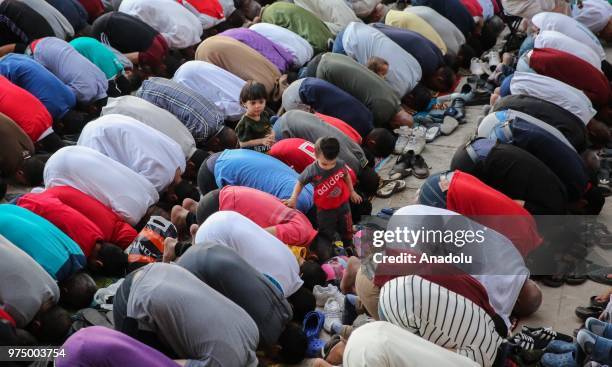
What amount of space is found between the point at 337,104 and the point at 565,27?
2.56 m

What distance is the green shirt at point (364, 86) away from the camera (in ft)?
28.3

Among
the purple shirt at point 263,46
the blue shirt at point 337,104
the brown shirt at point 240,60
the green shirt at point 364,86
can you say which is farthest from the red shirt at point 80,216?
the purple shirt at point 263,46

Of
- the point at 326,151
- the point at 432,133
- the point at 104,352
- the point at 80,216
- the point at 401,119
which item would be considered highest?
the point at 326,151

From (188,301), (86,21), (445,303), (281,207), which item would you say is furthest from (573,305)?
(86,21)

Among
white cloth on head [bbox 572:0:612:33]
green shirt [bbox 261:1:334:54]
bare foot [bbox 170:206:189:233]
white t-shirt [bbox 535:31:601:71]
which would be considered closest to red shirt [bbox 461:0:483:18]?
white cloth on head [bbox 572:0:612:33]

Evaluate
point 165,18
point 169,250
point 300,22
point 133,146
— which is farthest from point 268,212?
point 300,22

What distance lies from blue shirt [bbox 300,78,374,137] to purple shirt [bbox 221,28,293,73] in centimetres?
110

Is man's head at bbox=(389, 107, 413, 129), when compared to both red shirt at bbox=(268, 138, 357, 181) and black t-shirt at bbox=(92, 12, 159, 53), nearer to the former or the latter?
red shirt at bbox=(268, 138, 357, 181)

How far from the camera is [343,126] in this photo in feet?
26.4

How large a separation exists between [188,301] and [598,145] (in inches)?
178

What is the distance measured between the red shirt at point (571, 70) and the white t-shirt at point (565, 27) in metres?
0.84

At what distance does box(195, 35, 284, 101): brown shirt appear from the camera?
898 centimetres

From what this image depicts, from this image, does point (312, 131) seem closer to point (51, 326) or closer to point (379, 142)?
point (379, 142)

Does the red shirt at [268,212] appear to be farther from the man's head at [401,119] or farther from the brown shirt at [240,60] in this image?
the brown shirt at [240,60]
